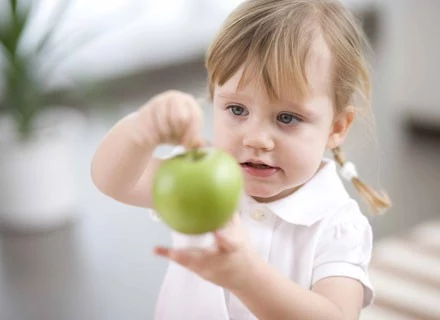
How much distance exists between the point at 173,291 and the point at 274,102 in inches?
10.3

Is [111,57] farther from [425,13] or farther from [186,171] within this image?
[186,171]

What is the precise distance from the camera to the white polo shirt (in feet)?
2.94

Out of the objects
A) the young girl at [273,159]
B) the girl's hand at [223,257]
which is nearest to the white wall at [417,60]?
the young girl at [273,159]

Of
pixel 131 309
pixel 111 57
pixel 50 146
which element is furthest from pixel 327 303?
pixel 111 57

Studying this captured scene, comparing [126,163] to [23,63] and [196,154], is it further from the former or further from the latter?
[23,63]

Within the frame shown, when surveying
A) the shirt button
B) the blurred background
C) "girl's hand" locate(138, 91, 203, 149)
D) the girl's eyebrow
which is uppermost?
the blurred background

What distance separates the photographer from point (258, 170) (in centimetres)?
83

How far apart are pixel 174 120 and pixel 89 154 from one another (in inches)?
80.6

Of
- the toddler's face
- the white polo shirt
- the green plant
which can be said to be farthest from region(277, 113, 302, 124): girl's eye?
the green plant

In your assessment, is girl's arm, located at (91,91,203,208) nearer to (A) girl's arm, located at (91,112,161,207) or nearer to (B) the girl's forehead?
(A) girl's arm, located at (91,112,161,207)

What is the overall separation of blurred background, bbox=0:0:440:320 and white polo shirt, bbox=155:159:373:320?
252 mm

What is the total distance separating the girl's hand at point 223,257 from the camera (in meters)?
0.68

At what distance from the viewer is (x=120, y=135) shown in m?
0.78

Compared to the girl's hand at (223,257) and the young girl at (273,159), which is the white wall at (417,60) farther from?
the girl's hand at (223,257)
